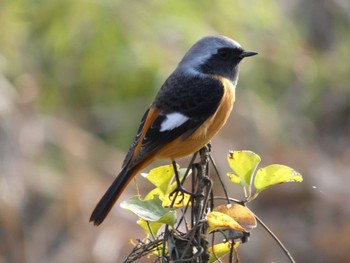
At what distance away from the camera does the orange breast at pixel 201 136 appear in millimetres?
3689

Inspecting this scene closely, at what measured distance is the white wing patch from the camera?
384 centimetres

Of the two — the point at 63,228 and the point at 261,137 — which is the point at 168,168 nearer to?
the point at 63,228

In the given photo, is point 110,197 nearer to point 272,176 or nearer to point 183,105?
point 183,105

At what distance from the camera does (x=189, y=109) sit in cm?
389

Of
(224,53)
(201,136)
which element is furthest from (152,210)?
(224,53)

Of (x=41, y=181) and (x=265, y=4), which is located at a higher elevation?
(x=265, y=4)

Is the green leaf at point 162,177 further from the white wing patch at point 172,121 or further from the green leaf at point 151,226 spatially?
the white wing patch at point 172,121

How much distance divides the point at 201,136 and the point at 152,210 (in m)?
1.25

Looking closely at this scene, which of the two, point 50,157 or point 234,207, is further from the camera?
point 50,157

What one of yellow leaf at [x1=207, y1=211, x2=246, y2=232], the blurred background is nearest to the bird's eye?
yellow leaf at [x1=207, y1=211, x2=246, y2=232]

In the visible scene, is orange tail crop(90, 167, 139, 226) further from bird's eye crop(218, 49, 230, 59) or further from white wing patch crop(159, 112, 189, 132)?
bird's eye crop(218, 49, 230, 59)

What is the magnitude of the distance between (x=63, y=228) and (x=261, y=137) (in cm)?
218

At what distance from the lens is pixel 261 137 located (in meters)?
8.08

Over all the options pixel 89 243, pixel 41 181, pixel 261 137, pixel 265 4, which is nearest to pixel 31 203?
pixel 41 181
